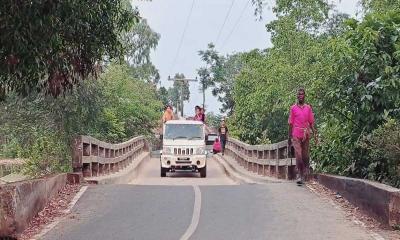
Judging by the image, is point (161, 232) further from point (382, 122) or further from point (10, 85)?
point (382, 122)

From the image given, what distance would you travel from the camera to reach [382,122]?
10.8 m

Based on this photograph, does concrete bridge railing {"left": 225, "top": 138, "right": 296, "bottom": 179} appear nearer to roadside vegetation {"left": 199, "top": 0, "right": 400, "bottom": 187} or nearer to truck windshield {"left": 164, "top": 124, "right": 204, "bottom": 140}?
roadside vegetation {"left": 199, "top": 0, "right": 400, "bottom": 187}

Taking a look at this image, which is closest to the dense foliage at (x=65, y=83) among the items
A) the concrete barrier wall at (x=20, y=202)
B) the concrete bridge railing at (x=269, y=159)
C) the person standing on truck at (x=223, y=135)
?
the concrete barrier wall at (x=20, y=202)

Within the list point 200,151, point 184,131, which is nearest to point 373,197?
point 200,151

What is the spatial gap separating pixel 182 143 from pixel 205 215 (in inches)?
526

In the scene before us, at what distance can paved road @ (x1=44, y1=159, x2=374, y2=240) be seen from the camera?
26.9 ft

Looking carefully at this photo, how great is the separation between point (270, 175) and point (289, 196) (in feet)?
22.2

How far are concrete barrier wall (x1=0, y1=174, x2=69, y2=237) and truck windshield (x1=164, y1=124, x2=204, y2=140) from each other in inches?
499

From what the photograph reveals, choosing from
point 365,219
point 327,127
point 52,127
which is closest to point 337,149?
point 327,127

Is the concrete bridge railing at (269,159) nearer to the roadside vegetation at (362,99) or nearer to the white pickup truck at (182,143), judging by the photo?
the roadside vegetation at (362,99)

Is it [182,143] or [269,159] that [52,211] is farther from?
[182,143]

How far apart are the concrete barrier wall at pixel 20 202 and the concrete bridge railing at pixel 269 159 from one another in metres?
6.96

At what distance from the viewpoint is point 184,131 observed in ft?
75.3

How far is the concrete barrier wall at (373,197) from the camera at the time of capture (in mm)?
8094
